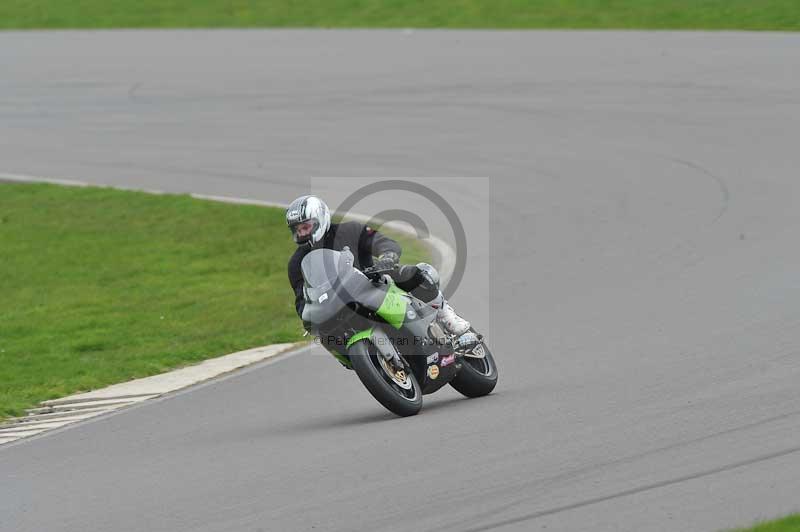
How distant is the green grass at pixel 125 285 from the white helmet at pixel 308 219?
12.0ft

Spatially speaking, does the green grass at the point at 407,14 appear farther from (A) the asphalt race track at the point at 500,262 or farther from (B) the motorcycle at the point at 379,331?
(B) the motorcycle at the point at 379,331

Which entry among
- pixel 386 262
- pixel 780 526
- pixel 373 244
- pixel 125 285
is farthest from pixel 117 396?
pixel 780 526

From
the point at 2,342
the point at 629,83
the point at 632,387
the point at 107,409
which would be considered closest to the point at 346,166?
the point at 629,83

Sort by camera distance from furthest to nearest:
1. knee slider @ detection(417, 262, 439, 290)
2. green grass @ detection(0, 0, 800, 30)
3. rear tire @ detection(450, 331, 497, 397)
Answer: green grass @ detection(0, 0, 800, 30), rear tire @ detection(450, 331, 497, 397), knee slider @ detection(417, 262, 439, 290)

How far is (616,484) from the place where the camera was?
758 cm

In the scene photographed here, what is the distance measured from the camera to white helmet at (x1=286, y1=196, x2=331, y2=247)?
967 centimetres

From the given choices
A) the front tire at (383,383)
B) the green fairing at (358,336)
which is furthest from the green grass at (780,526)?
the green fairing at (358,336)

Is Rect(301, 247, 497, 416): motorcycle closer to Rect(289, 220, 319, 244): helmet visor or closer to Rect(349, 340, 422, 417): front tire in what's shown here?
Rect(349, 340, 422, 417): front tire

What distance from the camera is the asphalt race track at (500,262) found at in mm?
7918

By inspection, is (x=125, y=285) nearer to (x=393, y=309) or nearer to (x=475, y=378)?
(x=475, y=378)

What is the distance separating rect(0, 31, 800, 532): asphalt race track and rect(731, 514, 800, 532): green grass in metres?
0.16

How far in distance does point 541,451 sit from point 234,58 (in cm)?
2297

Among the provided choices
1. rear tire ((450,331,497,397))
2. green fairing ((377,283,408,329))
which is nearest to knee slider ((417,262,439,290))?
green fairing ((377,283,408,329))

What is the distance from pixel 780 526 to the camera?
6.71 meters
